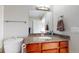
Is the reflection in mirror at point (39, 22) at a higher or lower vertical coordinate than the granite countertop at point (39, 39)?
higher

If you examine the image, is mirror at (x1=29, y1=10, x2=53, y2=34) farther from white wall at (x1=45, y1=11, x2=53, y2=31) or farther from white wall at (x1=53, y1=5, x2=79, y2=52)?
white wall at (x1=53, y1=5, x2=79, y2=52)

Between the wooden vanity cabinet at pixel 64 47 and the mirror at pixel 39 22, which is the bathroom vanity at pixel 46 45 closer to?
the wooden vanity cabinet at pixel 64 47

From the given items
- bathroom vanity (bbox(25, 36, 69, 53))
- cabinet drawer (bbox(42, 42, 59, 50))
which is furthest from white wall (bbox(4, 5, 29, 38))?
cabinet drawer (bbox(42, 42, 59, 50))

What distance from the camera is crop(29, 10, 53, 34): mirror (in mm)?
2111

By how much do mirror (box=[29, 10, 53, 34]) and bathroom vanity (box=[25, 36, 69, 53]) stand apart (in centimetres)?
15

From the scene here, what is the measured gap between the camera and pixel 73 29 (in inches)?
89.6

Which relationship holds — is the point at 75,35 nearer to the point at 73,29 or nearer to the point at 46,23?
the point at 73,29

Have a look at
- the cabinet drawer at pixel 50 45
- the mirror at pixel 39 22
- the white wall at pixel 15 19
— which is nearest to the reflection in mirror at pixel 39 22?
the mirror at pixel 39 22

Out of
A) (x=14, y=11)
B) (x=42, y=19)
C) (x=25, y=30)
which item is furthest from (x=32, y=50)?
(x=14, y=11)

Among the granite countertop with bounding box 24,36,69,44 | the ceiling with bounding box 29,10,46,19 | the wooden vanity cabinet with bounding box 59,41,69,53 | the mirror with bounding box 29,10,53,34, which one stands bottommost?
the wooden vanity cabinet with bounding box 59,41,69,53

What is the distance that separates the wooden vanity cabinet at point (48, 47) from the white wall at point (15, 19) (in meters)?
0.28

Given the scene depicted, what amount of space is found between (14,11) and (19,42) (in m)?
0.54

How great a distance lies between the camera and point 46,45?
6.89 feet

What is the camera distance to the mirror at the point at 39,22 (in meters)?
2.11
